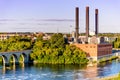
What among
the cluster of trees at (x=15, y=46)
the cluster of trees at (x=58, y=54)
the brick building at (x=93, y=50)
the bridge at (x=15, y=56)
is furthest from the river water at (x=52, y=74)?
the cluster of trees at (x=15, y=46)

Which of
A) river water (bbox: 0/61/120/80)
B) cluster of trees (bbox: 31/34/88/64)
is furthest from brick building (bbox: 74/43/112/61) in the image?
river water (bbox: 0/61/120/80)

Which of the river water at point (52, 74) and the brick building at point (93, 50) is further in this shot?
the brick building at point (93, 50)

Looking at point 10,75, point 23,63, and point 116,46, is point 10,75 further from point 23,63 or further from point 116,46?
point 116,46

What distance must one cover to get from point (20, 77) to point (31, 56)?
1917 centimetres

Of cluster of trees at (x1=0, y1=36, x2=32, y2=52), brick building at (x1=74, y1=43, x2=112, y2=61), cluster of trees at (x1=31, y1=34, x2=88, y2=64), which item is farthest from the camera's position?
cluster of trees at (x1=0, y1=36, x2=32, y2=52)

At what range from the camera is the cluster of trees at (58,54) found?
58344 mm

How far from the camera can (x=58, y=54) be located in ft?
195

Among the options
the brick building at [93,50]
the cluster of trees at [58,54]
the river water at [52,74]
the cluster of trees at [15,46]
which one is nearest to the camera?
the river water at [52,74]

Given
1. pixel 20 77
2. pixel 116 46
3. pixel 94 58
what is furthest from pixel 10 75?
pixel 116 46

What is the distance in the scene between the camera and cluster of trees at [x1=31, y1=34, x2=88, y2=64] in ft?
191

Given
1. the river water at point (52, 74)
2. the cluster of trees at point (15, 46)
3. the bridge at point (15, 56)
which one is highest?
the cluster of trees at point (15, 46)

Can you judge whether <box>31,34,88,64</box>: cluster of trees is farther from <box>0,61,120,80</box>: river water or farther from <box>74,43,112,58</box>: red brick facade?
<box>0,61,120,80</box>: river water

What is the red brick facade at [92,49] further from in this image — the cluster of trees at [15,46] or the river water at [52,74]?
the river water at [52,74]

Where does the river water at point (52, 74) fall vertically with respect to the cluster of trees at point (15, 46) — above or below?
below
